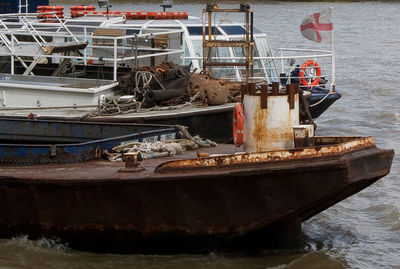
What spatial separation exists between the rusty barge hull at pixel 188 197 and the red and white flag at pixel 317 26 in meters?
7.00

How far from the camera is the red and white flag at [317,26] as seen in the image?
49.2 ft

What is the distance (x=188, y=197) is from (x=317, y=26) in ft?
26.1

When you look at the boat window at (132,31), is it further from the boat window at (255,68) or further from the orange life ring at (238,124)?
the orange life ring at (238,124)

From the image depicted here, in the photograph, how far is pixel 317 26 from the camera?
15.2 metres

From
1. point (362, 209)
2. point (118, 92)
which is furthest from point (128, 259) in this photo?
point (118, 92)

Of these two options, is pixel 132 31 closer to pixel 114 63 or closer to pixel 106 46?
pixel 106 46

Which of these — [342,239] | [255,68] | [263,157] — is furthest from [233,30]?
[263,157]

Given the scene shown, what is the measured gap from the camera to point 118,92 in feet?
43.0

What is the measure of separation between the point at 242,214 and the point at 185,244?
2.23ft

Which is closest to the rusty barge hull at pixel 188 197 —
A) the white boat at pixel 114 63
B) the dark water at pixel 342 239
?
the dark water at pixel 342 239

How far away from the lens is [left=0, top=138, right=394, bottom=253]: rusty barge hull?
7.70 meters

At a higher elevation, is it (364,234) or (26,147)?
(26,147)

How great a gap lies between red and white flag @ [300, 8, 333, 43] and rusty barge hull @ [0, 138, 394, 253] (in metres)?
7.00

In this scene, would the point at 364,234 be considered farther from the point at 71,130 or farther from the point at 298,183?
the point at 71,130
